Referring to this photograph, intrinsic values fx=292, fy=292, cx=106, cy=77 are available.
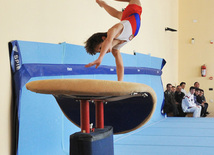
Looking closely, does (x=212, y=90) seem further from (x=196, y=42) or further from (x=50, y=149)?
(x=50, y=149)

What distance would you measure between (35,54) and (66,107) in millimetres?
1262

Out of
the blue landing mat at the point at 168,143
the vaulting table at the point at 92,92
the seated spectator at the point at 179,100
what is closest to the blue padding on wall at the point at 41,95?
the blue landing mat at the point at 168,143

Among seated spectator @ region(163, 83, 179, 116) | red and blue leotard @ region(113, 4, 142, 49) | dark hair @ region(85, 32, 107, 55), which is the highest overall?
red and blue leotard @ region(113, 4, 142, 49)

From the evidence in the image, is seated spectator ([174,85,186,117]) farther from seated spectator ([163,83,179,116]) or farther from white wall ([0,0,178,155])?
white wall ([0,0,178,155])

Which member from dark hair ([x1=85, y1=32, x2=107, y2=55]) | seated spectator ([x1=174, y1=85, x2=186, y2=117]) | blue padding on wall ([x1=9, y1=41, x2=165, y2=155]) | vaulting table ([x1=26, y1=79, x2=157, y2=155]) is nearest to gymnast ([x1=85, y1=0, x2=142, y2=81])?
dark hair ([x1=85, y1=32, x2=107, y2=55])

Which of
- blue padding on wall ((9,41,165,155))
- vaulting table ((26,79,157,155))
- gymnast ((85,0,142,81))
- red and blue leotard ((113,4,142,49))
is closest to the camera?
vaulting table ((26,79,157,155))

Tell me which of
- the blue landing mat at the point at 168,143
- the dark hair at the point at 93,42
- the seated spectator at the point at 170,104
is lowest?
the blue landing mat at the point at 168,143

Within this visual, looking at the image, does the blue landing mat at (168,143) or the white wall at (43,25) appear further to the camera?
the blue landing mat at (168,143)

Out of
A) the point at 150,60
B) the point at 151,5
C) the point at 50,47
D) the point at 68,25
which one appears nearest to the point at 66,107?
the point at 50,47

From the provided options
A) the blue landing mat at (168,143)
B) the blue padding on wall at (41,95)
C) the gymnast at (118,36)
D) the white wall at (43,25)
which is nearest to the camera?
the gymnast at (118,36)

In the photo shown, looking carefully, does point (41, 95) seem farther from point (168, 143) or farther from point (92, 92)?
point (92, 92)

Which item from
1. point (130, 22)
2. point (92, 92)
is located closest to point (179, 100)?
point (130, 22)

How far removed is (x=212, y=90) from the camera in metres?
11.3

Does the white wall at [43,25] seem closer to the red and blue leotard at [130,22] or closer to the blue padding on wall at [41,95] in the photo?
the blue padding on wall at [41,95]
